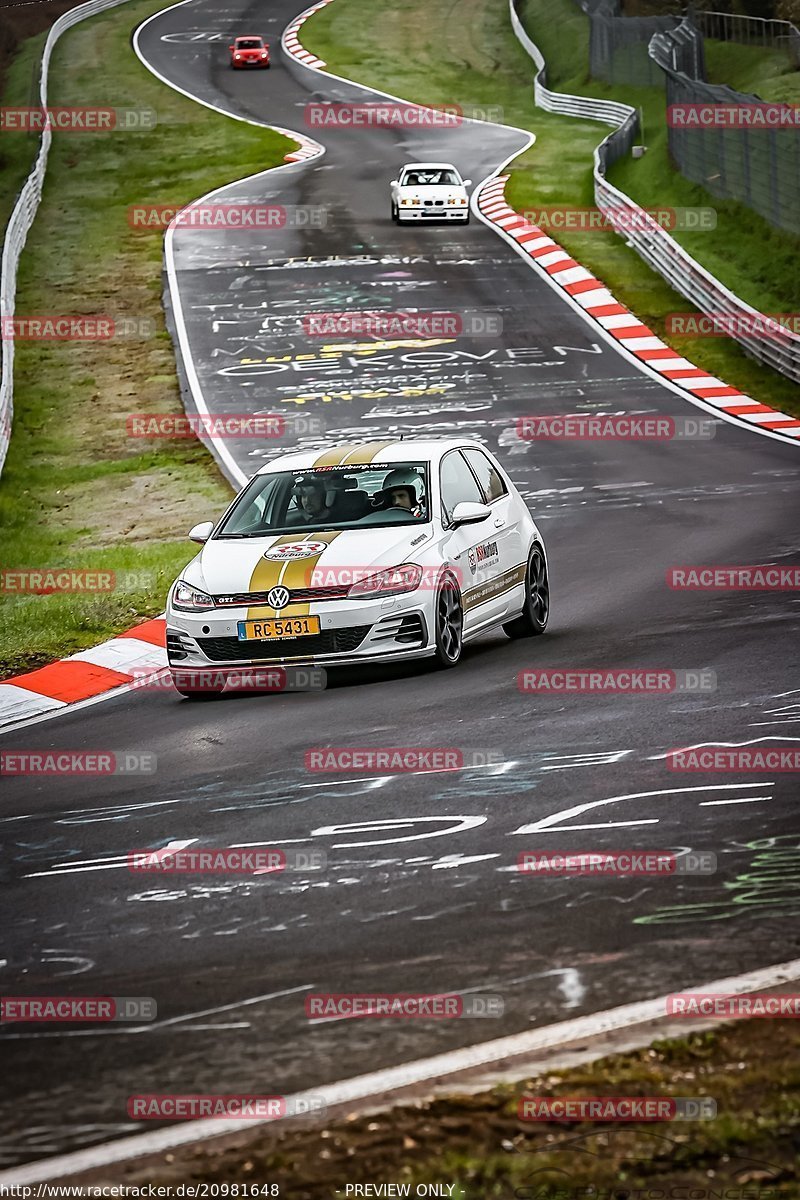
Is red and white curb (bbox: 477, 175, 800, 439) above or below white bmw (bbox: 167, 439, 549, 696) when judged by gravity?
below

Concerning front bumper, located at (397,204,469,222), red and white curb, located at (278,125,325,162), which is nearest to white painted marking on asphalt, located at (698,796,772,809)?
front bumper, located at (397,204,469,222)

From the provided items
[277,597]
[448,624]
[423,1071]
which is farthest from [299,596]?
[423,1071]

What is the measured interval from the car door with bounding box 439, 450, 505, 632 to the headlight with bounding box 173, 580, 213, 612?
1.65m

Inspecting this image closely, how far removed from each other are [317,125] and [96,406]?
29207mm

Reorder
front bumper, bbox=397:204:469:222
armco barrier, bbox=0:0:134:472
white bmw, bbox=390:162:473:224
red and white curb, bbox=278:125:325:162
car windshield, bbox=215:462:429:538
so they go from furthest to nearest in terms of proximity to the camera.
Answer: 1. red and white curb, bbox=278:125:325:162
2. front bumper, bbox=397:204:469:222
3. white bmw, bbox=390:162:473:224
4. armco barrier, bbox=0:0:134:472
5. car windshield, bbox=215:462:429:538

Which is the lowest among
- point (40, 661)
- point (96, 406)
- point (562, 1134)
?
point (96, 406)

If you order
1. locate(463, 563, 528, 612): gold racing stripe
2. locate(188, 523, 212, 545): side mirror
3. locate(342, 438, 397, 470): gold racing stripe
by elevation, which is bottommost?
locate(463, 563, 528, 612): gold racing stripe

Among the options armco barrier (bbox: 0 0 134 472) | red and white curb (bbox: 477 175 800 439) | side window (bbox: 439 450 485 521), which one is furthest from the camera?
red and white curb (bbox: 477 175 800 439)

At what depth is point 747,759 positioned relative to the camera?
841 centimetres

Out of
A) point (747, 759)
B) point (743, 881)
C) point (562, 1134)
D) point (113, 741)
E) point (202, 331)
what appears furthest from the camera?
point (202, 331)

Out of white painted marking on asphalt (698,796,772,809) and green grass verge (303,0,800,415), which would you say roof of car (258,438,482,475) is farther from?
green grass verge (303,0,800,415)

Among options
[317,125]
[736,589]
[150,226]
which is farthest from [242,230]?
[736,589]

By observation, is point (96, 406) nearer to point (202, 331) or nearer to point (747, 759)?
point (202, 331)

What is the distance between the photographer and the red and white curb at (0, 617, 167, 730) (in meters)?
12.1
